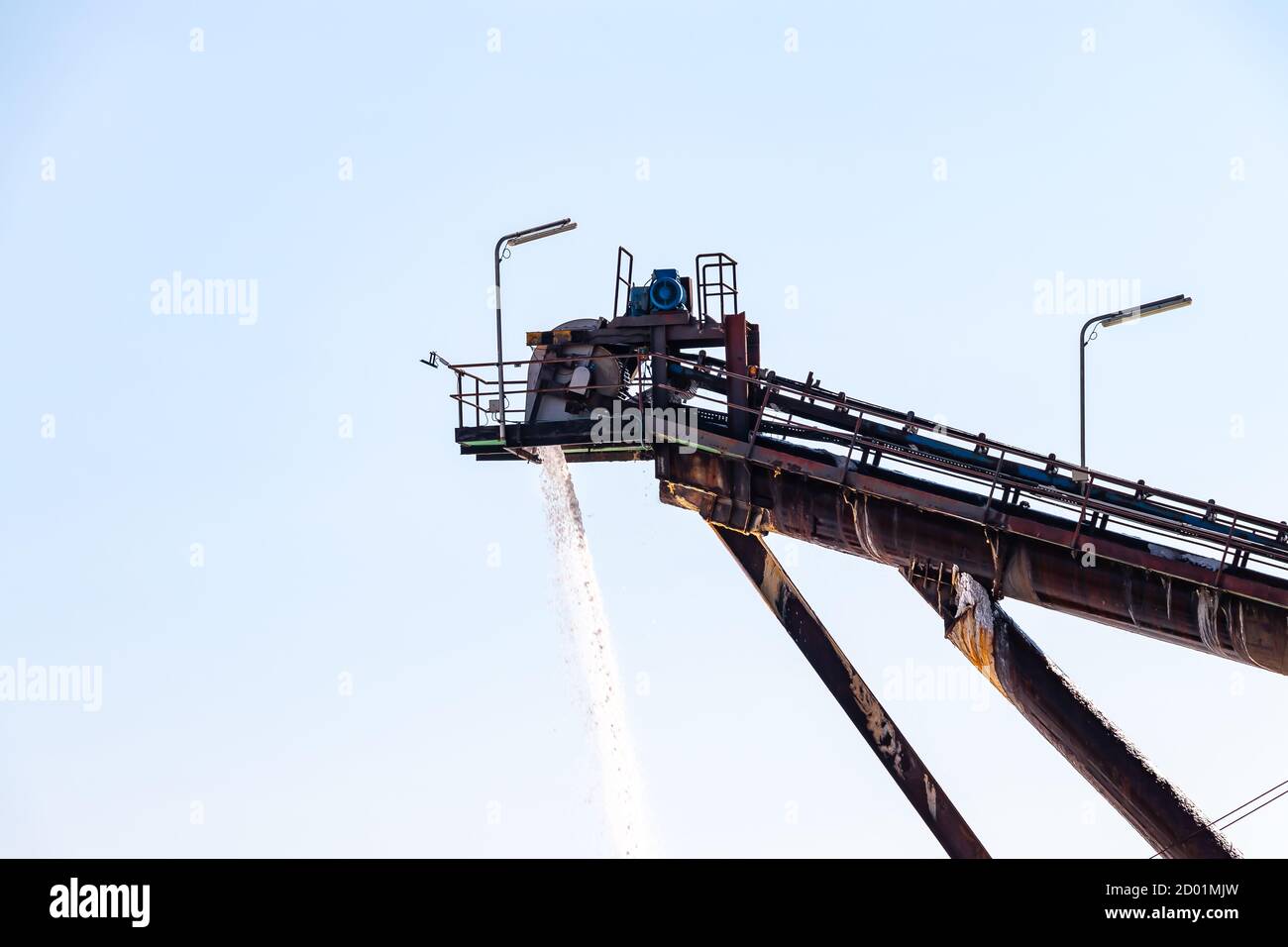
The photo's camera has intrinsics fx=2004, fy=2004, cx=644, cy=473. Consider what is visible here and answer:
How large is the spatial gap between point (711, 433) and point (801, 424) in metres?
1.51

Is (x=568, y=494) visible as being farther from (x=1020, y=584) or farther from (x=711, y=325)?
(x=1020, y=584)

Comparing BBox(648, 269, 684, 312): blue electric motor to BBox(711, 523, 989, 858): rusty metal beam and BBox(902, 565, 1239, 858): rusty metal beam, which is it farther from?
BBox(902, 565, 1239, 858): rusty metal beam

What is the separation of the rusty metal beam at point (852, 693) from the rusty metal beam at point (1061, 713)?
79.0 inches

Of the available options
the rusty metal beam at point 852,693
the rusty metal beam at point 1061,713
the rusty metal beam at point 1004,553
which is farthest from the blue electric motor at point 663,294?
the rusty metal beam at point 1061,713

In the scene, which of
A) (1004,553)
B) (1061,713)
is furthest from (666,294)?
(1061,713)

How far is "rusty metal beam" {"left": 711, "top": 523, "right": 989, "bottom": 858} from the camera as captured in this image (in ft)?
107

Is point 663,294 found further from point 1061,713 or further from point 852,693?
point 1061,713

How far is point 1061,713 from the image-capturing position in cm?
3148

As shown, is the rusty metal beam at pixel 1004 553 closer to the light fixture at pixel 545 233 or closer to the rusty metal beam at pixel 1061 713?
the rusty metal beam at pixel 1061 713

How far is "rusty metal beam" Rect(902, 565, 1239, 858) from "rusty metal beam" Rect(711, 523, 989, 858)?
2007 millimetres

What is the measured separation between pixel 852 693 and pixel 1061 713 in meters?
3.72

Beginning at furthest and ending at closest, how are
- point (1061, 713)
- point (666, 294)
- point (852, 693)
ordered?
point (666, 294) → point (852, 693) → point (1061, 713)
